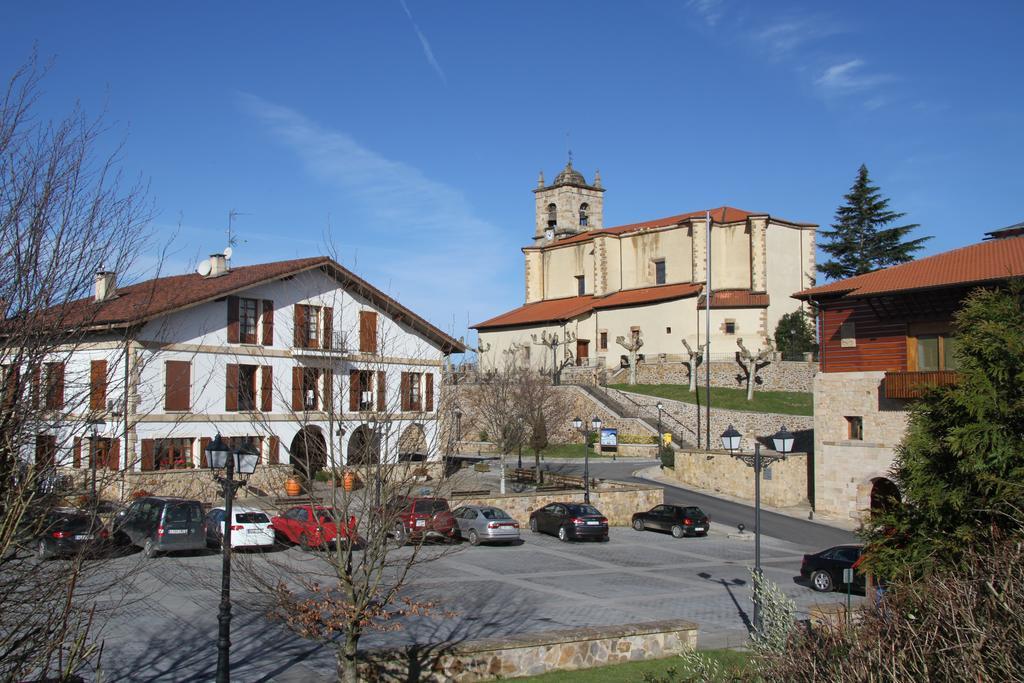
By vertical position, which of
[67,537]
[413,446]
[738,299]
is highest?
[738,299]

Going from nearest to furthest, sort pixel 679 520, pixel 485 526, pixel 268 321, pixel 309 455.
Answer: pixel 309 455 → pixel 485 526 → pixel 679 520 → pixel 268 321

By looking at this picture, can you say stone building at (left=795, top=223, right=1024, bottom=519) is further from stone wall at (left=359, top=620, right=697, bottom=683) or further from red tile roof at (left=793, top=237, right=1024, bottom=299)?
stone wall at (left=359, top=620, right=697, bottom=683)

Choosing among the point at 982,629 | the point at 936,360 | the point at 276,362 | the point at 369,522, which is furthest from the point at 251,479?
the point at 982,629

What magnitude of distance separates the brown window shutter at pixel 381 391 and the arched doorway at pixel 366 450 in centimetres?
46

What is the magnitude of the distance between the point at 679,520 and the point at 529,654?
18586 mm

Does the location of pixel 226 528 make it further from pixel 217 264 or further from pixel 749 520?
pixel 749 520

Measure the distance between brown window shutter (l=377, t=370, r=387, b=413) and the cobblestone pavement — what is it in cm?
233

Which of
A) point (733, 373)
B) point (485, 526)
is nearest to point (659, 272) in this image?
point (733, 373)

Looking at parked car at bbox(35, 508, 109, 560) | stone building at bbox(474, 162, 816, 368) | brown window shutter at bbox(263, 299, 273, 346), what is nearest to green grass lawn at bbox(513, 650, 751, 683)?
parked car at bbox(35, 508, 109, 560)

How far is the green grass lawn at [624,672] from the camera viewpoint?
42.5 feet

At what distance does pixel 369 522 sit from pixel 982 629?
763 centimetres

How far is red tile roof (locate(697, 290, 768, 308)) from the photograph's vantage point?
6450 cm

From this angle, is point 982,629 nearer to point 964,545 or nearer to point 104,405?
point 964,545

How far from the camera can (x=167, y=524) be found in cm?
2166
